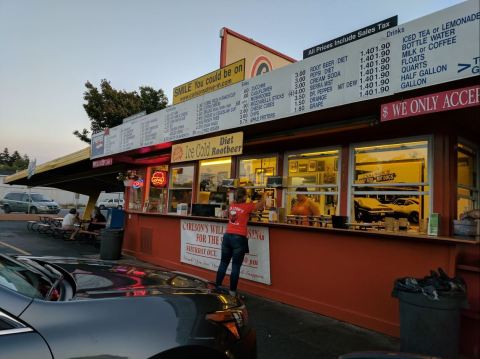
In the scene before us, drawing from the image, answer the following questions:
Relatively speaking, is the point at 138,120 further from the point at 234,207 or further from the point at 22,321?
the point at 22,321

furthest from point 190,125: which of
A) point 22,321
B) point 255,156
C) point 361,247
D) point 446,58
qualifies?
point 22,321

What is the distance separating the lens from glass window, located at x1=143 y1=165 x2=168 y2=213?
1203 cm

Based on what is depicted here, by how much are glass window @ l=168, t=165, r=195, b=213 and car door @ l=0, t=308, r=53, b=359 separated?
8828 mm

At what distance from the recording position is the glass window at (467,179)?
6.50m

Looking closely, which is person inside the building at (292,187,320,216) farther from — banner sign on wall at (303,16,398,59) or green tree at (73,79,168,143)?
green tree at (73,79,168,143)

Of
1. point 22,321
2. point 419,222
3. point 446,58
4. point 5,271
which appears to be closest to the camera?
point 22,321

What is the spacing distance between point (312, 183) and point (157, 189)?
609 cm

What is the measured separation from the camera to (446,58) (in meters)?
4.40

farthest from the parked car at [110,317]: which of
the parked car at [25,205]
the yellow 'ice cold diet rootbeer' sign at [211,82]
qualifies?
the parked car at [25,205]

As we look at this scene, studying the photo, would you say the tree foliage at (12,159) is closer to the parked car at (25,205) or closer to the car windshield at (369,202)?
the parked car at (25,205)

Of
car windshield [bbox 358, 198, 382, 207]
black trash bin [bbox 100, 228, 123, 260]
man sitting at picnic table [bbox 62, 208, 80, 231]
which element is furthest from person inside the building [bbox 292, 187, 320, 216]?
man sitting at picnic table [bbox 62, 208, 80, 231]

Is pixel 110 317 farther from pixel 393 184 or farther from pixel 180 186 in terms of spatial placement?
pixel 180 186

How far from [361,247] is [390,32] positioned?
9.58ft

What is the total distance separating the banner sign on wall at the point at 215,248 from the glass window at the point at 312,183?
4.10 feet
